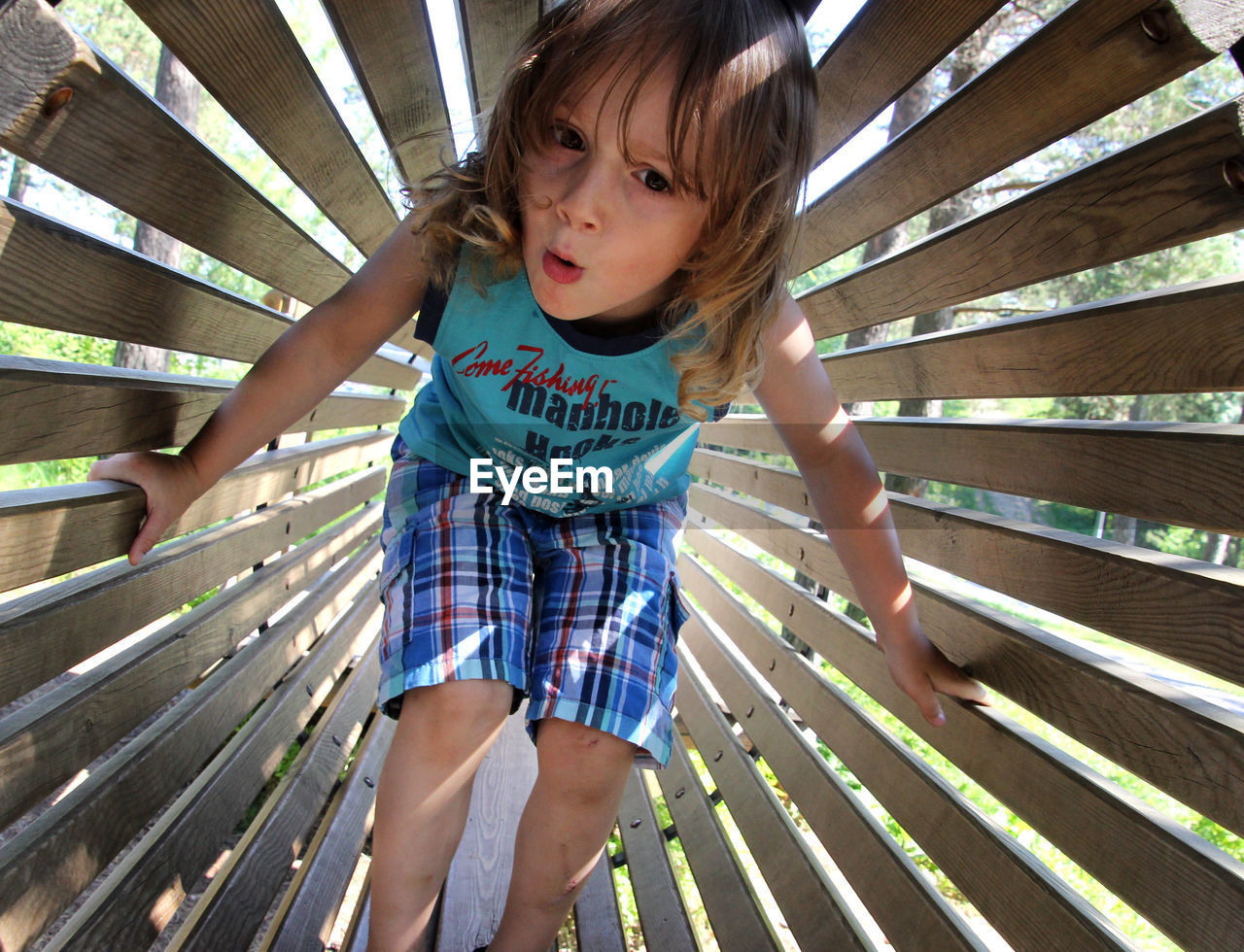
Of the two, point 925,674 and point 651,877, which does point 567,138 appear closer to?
point 925,674

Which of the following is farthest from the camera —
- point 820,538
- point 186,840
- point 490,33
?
point 820,538

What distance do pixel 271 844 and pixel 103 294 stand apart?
1175 mm

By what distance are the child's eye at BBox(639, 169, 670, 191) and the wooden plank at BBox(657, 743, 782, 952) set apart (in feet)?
4.62

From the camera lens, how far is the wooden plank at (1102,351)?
1156mm

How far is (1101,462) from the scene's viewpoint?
1358mm

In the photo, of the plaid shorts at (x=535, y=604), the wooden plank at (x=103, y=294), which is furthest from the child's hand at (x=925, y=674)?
the wooden plank at (x=103, y=294)

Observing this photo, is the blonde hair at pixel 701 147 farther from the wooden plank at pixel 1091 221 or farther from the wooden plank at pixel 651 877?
the wooden plank at pixel 651 877

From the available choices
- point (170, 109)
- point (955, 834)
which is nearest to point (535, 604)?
point (955, 834)

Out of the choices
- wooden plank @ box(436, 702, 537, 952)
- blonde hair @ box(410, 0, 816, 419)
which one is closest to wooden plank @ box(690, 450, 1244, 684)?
blonde hair @ box(410, 0, 816, 419)

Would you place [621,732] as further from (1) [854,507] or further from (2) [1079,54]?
(2) [1079,54]

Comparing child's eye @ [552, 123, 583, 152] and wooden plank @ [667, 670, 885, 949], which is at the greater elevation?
child's eye @ [552, 123, 583, 152]

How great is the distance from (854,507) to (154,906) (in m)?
1.35

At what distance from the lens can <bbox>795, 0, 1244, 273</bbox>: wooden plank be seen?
1.15 meters

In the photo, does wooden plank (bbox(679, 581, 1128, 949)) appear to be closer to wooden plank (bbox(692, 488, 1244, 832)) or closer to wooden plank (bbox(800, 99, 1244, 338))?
wooden plank (bbox(692, 488, 1244, 832))
